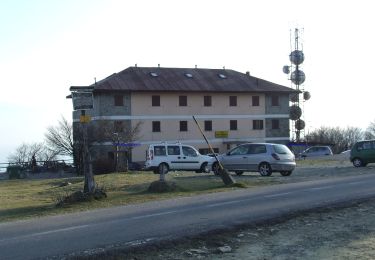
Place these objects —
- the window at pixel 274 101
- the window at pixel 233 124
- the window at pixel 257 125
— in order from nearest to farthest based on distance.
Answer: the window at pixel 233 124
the window at pixel 257 125
the window at pixel 274 101

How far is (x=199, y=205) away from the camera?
14.7 metres

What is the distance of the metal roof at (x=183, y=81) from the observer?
215 ft

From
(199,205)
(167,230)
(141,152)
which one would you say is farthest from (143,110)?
(167,230)

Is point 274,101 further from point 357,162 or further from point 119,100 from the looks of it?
point 357,162

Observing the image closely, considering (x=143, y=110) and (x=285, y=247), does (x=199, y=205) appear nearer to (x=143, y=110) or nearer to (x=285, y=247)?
(x=285, y=247)

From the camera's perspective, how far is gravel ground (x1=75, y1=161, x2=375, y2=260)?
832 cm

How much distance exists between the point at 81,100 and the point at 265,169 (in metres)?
12.9

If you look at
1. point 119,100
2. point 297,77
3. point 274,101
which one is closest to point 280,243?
point 119,100

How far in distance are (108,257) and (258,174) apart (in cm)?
2131

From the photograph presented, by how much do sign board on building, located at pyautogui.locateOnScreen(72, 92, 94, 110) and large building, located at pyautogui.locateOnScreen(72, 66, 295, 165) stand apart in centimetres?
4286

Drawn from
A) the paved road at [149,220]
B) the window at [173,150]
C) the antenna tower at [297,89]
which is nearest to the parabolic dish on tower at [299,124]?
the antenna tower at [297,89]

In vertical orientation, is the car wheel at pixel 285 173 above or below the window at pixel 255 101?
below

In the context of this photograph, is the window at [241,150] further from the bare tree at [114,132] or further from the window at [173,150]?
the bare tree at [114,132]

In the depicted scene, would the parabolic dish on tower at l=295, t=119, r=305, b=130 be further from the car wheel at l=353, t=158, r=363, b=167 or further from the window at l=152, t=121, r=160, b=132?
the car wheel at l=353, t=158, r=363, b=167
